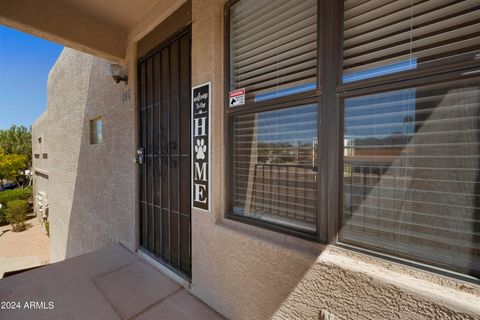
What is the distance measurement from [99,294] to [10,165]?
27423mm

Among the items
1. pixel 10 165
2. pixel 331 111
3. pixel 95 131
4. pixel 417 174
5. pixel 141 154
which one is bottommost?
pixel 10 165

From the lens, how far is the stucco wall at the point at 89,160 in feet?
11.3

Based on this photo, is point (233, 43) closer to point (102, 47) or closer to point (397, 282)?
point (397, 282)

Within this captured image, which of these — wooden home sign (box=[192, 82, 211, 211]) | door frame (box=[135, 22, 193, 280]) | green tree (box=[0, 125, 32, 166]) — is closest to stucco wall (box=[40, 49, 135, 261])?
door frame (box=[135, 22, 193, 280])

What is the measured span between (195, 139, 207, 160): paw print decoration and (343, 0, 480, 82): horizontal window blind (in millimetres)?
1258

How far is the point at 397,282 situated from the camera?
1.05 m

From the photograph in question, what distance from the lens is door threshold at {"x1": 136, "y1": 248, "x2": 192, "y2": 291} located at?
232 cm

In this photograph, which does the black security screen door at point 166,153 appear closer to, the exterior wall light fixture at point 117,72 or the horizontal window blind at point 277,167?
the exterior wall light fixture at point 117,72

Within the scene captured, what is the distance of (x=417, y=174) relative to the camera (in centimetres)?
109

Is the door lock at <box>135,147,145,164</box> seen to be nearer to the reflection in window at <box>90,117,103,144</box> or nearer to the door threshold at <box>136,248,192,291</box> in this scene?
the door threshold at <box>136,248,192,291</box>

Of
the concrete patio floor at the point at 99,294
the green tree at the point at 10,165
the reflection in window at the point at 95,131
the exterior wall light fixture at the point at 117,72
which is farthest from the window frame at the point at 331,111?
the green tree at the point at 10,165

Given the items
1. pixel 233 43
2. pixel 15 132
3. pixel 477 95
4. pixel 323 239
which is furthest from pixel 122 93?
pixel 15 132

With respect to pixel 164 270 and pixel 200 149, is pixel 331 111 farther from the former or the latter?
pixel 164 270

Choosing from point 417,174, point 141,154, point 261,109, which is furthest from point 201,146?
point 417,174
